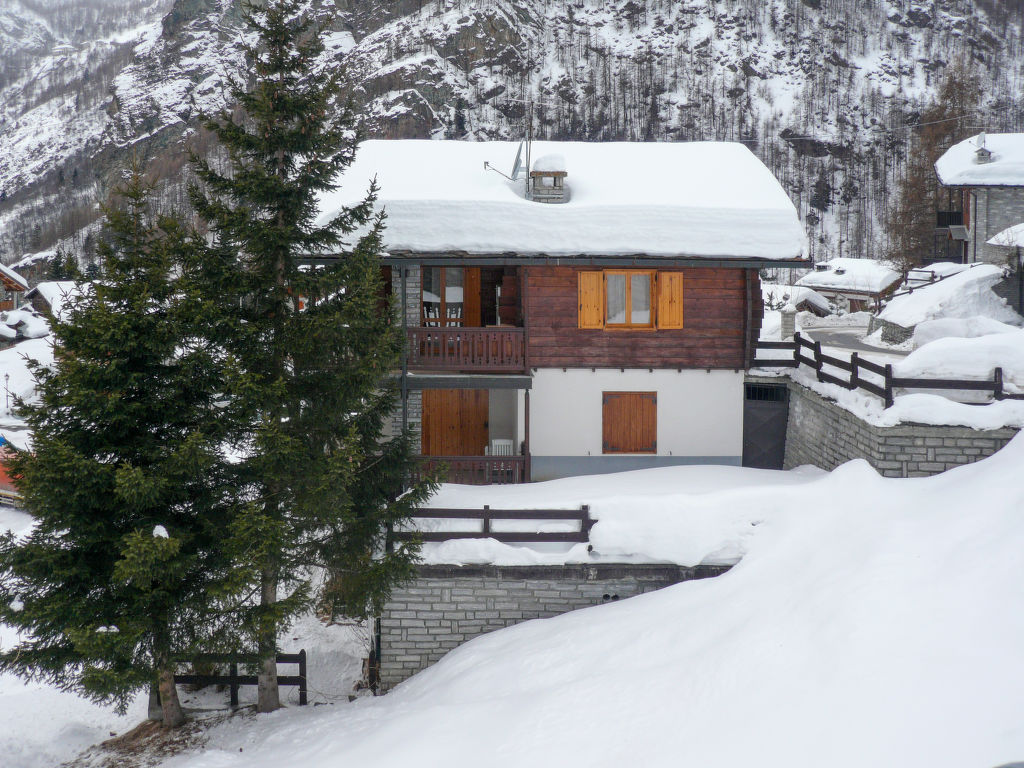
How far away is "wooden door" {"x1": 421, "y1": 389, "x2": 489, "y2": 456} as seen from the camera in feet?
52.7

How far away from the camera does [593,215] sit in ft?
47.6

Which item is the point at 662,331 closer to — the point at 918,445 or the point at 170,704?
the point at 918,445

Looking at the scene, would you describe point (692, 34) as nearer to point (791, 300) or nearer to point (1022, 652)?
point (791, 300)

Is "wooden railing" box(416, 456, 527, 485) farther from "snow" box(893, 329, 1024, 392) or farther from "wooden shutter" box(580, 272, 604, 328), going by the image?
"snow" box(893, 329, 1024, 392)

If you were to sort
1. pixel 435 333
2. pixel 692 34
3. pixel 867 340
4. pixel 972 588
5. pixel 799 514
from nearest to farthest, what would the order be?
pixel 972 588, pixel 799 514, pixel 435 333, pixel 867 340, pixel 692 34

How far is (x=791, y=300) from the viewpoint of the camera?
52.1 meters

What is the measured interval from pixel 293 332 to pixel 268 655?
15.3 feet

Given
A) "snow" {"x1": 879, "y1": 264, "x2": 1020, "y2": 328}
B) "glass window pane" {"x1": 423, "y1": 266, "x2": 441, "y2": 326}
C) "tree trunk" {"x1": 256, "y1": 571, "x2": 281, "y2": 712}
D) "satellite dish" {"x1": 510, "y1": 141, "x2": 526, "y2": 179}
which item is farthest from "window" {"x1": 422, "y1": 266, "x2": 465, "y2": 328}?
"snow" {"x1": 879, "y1": 264, "x2": 1020, "y2": 328}

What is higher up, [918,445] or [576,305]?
[576,305]

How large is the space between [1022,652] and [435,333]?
10771 millimetres

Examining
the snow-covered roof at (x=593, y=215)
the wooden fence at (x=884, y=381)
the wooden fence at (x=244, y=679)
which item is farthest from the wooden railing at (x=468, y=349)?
the wooden fence at (x=884, y=381)

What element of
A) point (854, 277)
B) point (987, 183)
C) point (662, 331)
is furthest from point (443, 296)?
point (854, 277)

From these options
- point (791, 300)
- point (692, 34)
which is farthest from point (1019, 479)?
point (692, 34)

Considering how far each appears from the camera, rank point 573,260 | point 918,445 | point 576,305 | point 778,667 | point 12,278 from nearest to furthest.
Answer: point 778,667 → point 918,445 → point 573,260 → point 576,305 → point 12,278
